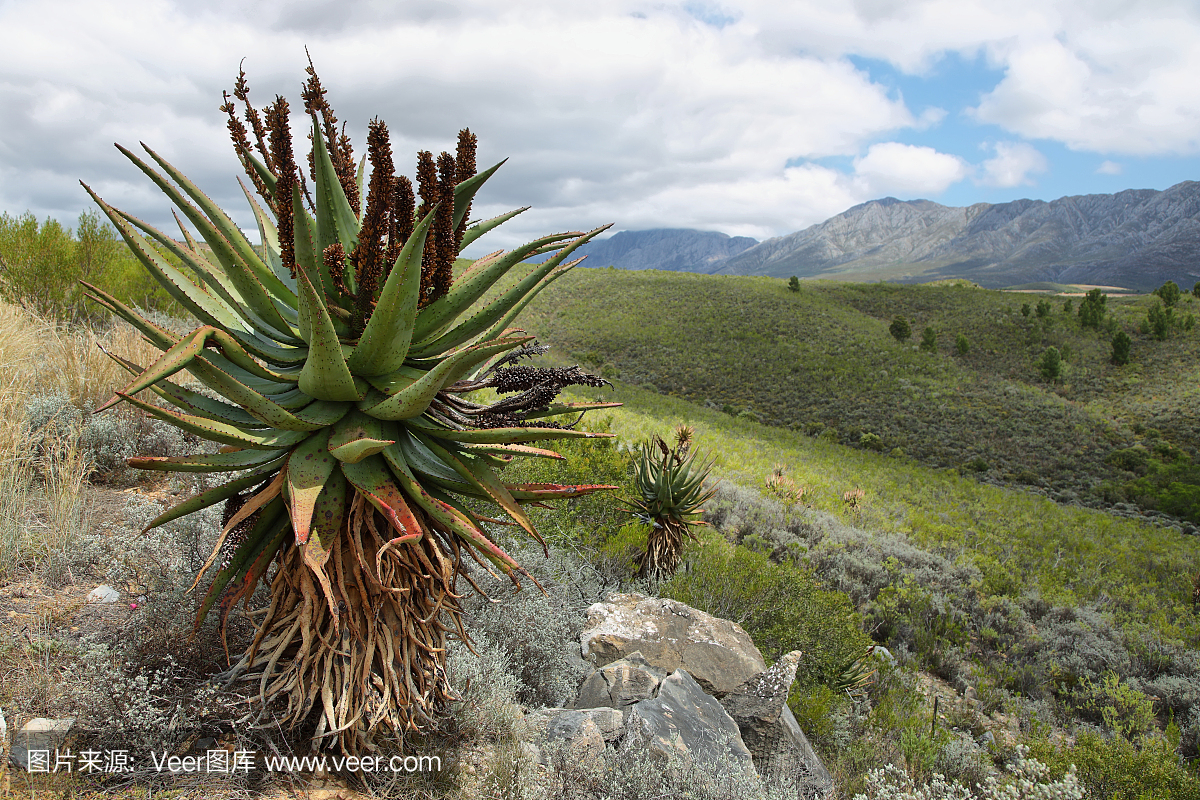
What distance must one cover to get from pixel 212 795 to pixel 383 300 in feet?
6.24

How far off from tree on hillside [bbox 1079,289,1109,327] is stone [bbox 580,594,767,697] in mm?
52977

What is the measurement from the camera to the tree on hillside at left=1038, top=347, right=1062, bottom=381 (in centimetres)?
3819

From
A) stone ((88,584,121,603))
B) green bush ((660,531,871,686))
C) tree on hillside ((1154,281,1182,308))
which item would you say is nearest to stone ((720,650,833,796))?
green bush ((660,531,871,686))

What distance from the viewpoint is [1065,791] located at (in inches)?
141

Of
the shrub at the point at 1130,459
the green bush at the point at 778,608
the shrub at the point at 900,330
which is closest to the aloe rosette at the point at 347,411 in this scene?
the green bush at the point at 778,608

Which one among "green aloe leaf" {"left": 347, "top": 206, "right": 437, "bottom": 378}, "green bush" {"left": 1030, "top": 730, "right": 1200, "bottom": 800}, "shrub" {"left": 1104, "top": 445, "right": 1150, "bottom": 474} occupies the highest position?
"green aloe leaf" {"left": 347, "top": 206, "right": 437, "bottom": 378}

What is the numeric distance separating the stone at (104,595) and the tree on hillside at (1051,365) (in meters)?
47.6

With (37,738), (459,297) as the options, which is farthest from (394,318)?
(37,738)

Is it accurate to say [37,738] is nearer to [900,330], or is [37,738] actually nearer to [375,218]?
[375,218]

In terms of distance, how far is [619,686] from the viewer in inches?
157

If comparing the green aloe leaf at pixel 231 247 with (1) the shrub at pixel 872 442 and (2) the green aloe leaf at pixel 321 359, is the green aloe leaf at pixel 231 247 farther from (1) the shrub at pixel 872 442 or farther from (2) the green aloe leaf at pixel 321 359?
(1) the shrub at pixel 872 442

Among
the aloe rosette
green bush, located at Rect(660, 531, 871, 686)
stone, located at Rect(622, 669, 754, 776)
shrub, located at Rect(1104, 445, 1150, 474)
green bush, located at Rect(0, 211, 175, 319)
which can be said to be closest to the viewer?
the aloe rosette

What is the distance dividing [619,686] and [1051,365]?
4538 centimetres

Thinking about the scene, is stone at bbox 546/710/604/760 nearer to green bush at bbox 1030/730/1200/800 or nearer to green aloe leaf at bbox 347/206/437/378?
green aloe leaf at bbox 347/206/437/378
